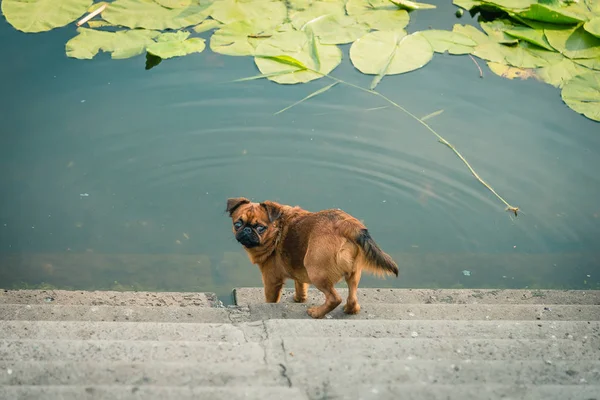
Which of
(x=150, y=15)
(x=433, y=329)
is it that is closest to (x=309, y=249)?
(x=433, y=329)

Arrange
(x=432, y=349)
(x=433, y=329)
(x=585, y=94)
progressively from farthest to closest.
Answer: (x=585, y=94)
(x=433, y=329)
(x=432, y=349)

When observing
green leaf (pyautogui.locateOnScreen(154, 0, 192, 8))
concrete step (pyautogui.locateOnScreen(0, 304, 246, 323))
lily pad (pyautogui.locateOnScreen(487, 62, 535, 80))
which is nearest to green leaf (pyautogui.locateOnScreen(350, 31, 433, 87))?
lily pad (pyautogui.locateOnScreen(487, 62, 535, 80))

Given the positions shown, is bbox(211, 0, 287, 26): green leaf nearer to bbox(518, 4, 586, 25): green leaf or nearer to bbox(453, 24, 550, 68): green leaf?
bbox(453, 24, 550, 68): green leaf

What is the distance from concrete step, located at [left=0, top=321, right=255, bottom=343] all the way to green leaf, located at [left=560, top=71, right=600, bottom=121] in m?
4.75

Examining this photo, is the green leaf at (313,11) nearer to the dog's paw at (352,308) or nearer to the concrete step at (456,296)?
the concrete step at (456,296)

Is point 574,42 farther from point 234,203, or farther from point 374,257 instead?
point 374,257

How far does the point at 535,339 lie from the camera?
3.73 meters

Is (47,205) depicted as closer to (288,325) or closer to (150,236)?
(150,236)

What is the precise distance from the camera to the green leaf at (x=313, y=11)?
25.7ft

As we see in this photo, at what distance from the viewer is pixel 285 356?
3.40m

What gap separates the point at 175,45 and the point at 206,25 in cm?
50

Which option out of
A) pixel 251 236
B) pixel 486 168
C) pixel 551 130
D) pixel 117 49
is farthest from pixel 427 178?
pixel 117 49

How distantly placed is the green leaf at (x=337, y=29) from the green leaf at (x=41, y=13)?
2562 millimetres

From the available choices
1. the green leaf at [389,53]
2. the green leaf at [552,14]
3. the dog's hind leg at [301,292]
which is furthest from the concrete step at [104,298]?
the green leaf at [552,14]
